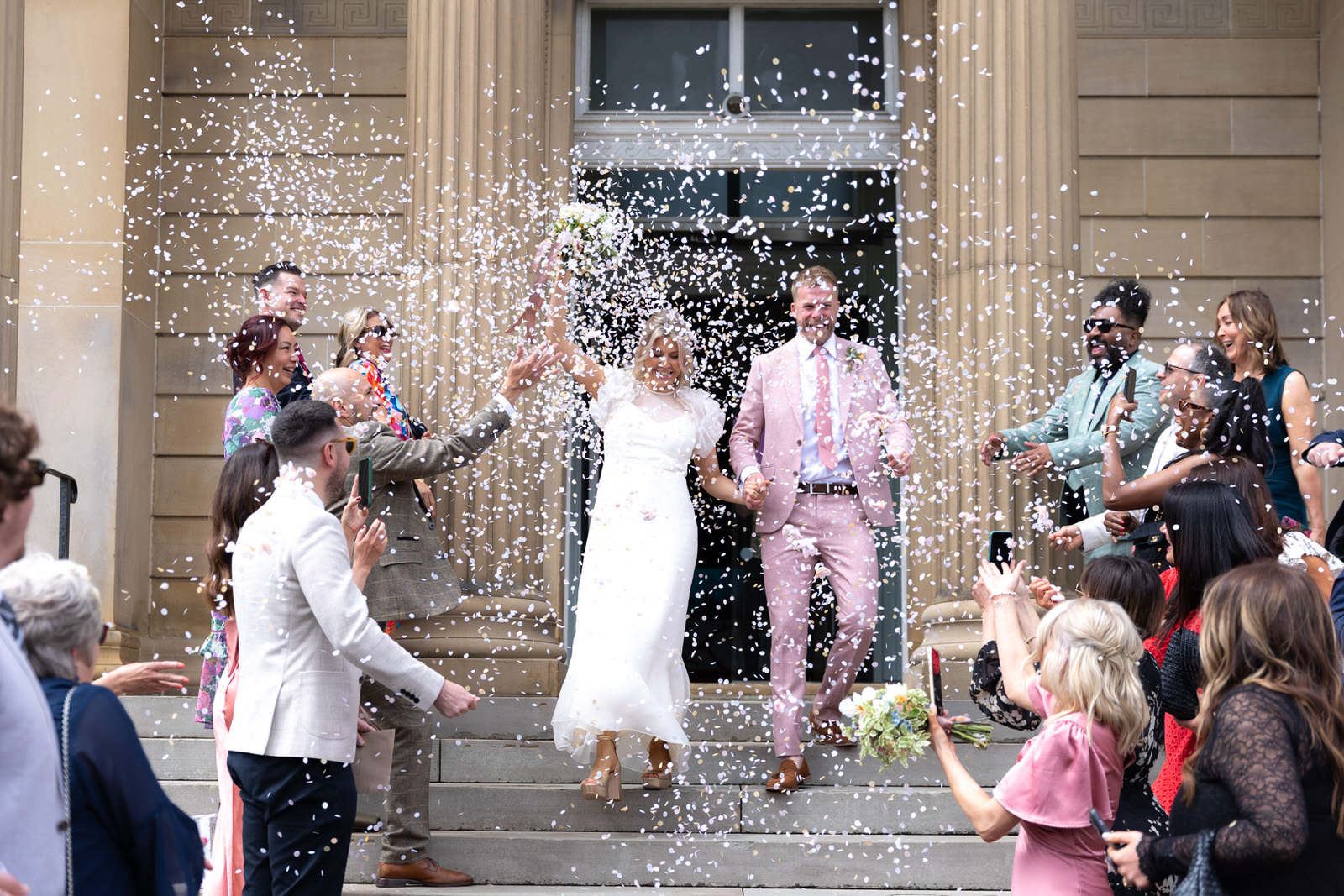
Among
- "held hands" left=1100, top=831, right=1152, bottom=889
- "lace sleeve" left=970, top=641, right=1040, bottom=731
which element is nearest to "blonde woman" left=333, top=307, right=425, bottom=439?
"lace sleeve" left=970, top=641, right=1040, bottom=731

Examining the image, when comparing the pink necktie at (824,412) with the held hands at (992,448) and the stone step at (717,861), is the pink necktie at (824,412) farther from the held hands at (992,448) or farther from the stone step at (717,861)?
the stone step at (717,861)

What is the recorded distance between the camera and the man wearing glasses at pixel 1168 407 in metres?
5.80

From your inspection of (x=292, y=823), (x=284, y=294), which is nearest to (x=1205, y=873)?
(x=292, y=823)

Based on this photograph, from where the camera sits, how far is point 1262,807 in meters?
2.87

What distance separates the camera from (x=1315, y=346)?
9.71 m

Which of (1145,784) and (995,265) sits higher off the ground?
(995,265)

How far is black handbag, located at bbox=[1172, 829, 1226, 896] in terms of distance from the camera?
9.71ft

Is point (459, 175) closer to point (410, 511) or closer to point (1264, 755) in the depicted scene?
point (410, 511)

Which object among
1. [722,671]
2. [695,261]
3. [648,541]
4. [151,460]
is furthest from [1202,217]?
[151,460]

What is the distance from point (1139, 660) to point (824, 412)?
3.13 m

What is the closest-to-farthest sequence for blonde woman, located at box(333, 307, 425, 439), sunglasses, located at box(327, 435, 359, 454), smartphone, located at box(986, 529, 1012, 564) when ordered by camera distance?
sunglasses, located at box(327, 435, 359, 454)
smartphone, located at box(986, 529, 1012, 564)
blonde woman, located at box(333, 307, 425, 439)

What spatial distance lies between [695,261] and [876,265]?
52.9 inches

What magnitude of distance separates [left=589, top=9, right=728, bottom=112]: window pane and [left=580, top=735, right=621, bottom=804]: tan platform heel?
5.45 metres

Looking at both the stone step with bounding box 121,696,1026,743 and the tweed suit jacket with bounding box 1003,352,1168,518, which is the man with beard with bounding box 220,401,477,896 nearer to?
the stone step with bounding box 121,696,1026,743
